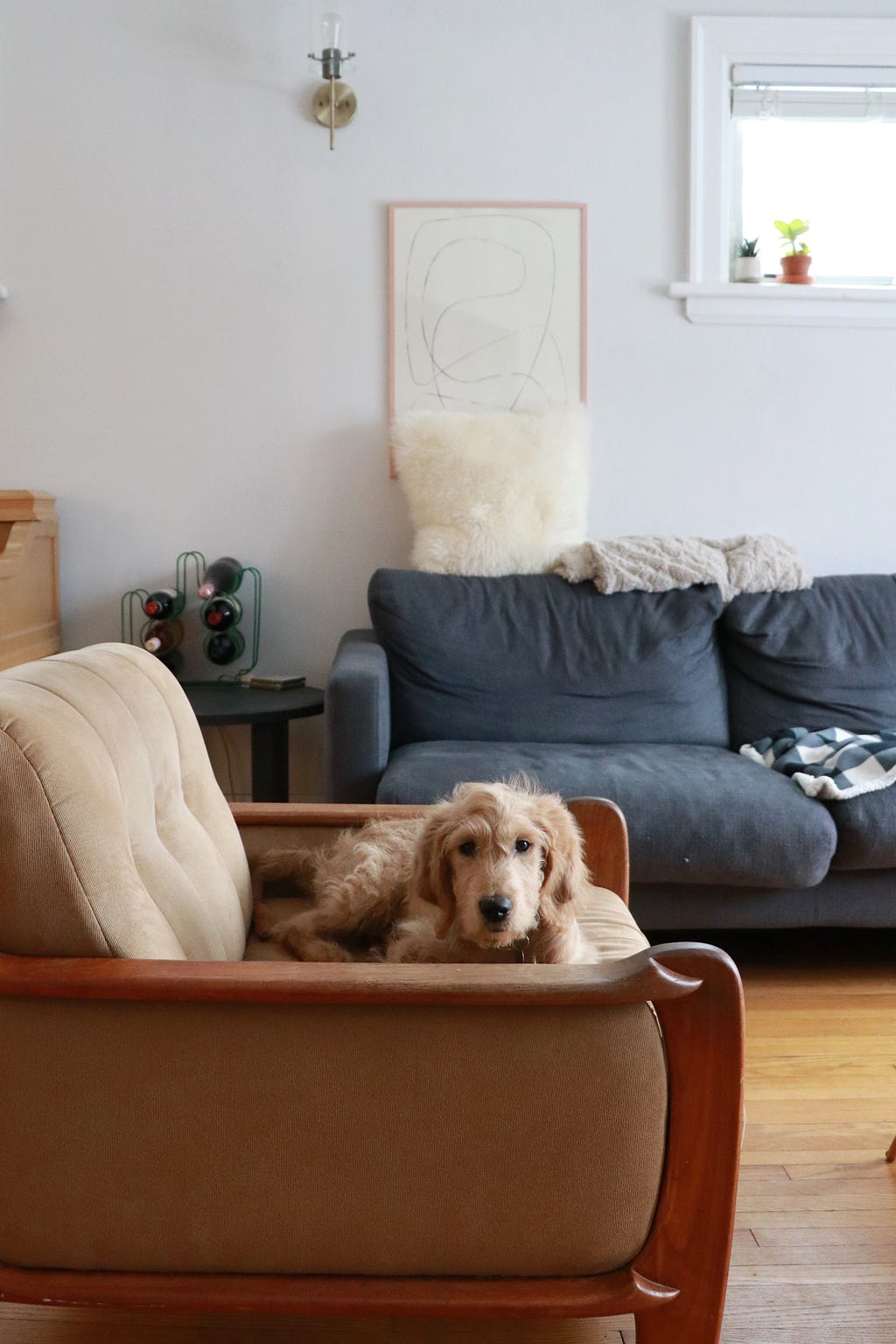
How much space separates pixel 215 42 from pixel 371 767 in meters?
2.37

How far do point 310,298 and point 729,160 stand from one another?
1422mm

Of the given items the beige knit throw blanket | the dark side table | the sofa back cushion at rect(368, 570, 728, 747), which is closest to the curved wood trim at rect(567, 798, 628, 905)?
the sofa back cushion at rect(368, 570, 728, 747)

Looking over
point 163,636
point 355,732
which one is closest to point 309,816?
point 355,732

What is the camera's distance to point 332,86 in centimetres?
352

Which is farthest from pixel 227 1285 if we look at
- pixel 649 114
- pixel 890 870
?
pixel 649 114

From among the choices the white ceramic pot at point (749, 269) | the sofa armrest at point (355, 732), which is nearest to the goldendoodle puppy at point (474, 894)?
the sofa armrest at point (355, 732)

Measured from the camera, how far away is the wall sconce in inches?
135

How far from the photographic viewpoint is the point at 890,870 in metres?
2.73

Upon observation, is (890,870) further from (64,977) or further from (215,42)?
(215,42)

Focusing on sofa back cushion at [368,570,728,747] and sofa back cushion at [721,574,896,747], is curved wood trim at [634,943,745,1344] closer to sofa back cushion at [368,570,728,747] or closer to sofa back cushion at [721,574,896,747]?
sofa back cushion at [368,570,728,747]

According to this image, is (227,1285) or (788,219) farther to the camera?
(788,219)

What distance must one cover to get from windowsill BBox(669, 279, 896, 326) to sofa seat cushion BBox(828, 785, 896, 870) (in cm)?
175

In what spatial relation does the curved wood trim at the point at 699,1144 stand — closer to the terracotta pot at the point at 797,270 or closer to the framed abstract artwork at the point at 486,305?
the framed abstract artwork at the point at 486,305

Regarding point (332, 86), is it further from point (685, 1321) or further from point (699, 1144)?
point (685, 1321)
